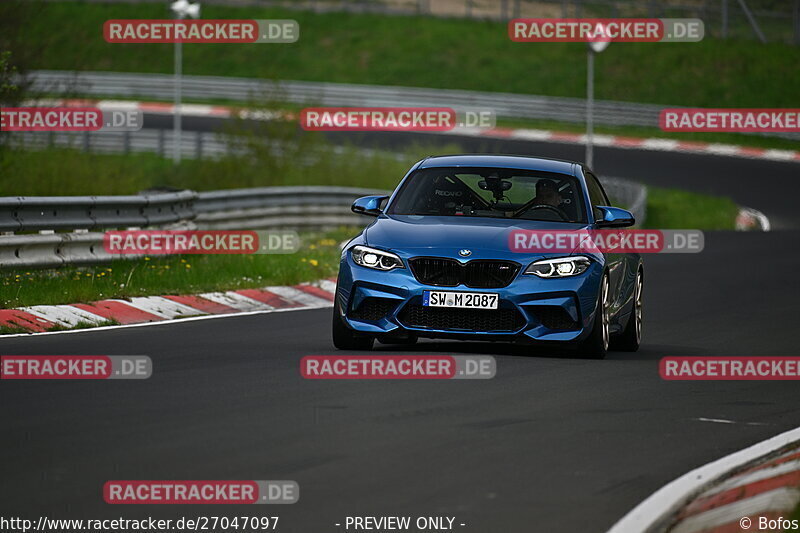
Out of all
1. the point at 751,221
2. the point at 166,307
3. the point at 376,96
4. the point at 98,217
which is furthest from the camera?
the point at 376,96

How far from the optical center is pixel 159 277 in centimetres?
1722

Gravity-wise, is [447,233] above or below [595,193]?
below

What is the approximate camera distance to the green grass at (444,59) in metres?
58.9

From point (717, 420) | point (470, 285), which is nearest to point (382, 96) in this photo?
point (470, 285)

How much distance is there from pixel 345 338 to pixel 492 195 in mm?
1893

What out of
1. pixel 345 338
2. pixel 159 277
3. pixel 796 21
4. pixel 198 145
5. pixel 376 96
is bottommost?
pixel 159 277

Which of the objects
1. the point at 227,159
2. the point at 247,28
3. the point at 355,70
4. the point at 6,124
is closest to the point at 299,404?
the point at 6,124

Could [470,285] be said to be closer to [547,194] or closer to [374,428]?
[547,194]

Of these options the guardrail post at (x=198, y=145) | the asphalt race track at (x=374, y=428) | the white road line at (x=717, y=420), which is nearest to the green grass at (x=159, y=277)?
the asphalt race track at (x=374, y=428)

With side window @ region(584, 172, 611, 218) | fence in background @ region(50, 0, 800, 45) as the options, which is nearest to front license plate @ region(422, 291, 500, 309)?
side window @ region(584, 172, 611, 218)

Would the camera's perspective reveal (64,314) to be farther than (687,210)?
No

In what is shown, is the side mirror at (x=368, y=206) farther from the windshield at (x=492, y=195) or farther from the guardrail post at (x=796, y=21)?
the guardrail post at (x=796, y=21)

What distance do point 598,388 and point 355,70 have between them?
176ft

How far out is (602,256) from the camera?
12.4 m
